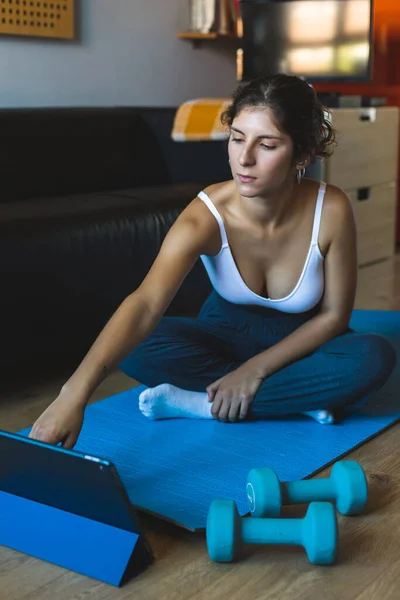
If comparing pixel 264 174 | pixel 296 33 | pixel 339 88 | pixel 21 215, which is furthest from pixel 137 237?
pixel 339 88

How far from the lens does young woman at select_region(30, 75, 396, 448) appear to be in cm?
155

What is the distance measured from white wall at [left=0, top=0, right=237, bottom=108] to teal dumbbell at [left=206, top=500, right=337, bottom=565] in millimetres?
1991

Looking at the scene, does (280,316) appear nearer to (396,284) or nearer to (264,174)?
(264,174)

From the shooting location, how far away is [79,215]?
6.79 ft

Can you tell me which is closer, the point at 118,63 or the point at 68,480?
the point at 68,480

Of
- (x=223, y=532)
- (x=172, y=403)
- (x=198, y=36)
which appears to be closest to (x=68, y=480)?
(x=223, y=532)

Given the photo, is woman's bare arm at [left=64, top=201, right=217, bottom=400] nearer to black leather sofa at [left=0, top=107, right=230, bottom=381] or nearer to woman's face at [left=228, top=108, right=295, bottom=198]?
woman's face at [left=228, top=108, right=295, bottom=198]

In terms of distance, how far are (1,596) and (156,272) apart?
600 mm

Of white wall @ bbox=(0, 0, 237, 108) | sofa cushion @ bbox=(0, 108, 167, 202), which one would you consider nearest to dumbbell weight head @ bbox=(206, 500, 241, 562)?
sofa cushion @ bbox=(0, 108, 167, 202)

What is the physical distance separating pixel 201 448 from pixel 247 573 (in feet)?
1.34

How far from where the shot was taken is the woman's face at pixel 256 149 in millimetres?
1446

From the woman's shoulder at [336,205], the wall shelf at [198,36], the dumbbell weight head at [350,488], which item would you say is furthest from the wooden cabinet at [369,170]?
the dumbbell weight head at [350,488]

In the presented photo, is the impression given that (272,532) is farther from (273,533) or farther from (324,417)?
(324,417)

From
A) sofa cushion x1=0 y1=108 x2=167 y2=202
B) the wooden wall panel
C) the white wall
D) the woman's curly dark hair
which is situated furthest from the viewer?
the white wall
